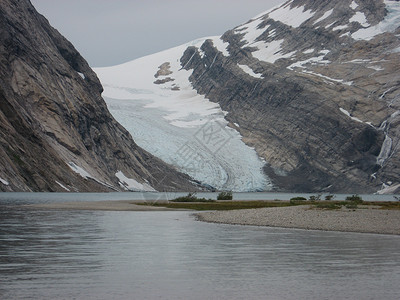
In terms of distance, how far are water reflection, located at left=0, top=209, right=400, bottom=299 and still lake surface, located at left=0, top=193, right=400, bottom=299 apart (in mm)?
32

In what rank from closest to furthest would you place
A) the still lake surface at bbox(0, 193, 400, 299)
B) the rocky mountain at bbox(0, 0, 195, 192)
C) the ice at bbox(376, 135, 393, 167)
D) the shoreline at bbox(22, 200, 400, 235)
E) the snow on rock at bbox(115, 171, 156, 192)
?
1. the still lake surface at bbox(0, 193, 400, 299)
2. the shoreline at bbox(22, 200, 400, 235)
3. the rocky mountain at bbox(0, 0, 195, 192)
4. the snow on rock at bbox(115, 171, 156, 192)
5. the ice at bbox(376, 135, 393, 167)

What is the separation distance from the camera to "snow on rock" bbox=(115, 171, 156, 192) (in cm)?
13526

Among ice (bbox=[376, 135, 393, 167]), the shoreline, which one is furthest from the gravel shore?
ice (bbox=[376, 135, 393, 167])

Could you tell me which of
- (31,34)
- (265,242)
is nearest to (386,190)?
(31,34)

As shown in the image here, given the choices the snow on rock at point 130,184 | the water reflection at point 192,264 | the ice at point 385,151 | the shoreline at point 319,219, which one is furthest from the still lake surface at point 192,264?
the ice at point 385,151

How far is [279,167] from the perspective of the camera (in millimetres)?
186375

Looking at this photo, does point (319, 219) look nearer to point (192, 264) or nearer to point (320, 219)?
point (320, 219)

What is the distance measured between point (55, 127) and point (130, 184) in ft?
71.2

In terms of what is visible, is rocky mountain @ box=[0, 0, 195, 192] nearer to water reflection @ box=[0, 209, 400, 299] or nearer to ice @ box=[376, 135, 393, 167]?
ice @ box=[376, 135, 393, 167]

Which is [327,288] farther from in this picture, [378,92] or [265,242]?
[378,92]

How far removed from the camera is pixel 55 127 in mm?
125062

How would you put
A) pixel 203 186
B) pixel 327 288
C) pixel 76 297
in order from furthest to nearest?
pixel 203 186 → pixel 327 288 → pixel 76 297

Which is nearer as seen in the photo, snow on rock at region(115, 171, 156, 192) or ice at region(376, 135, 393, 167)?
snow on rock at region(115, 171, 156, 192)

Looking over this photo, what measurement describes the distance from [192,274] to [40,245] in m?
9.16
